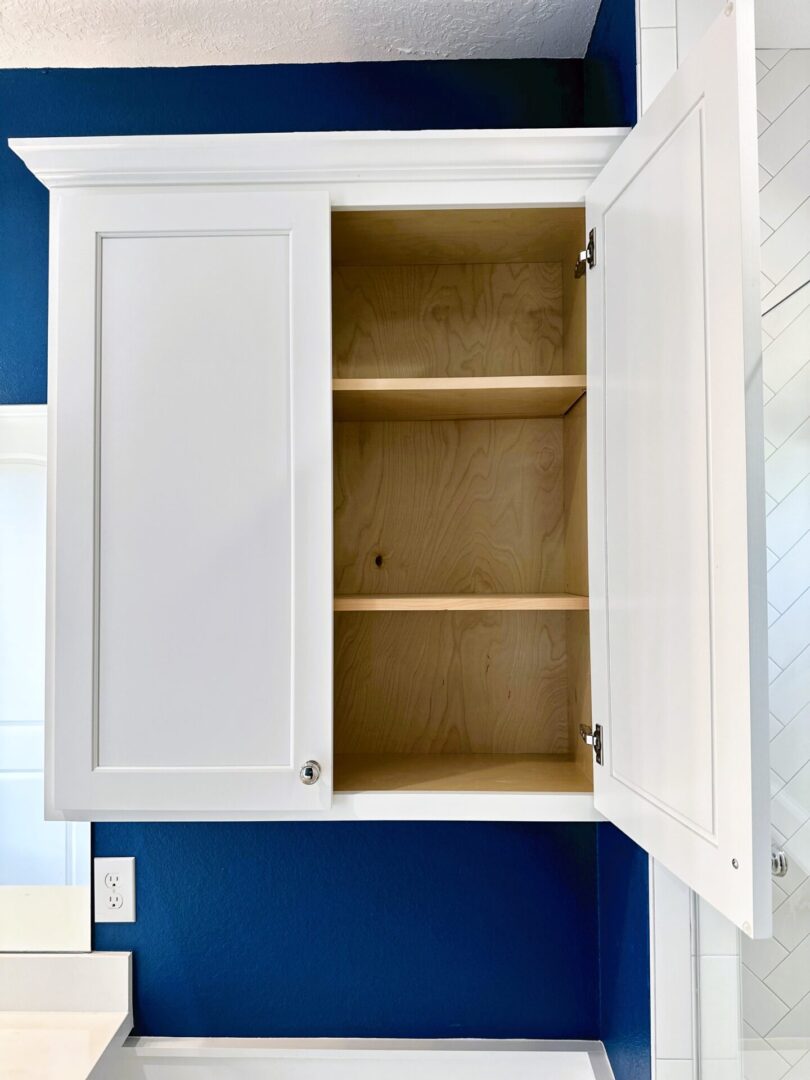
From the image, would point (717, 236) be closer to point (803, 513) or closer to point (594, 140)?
point (803, 513)

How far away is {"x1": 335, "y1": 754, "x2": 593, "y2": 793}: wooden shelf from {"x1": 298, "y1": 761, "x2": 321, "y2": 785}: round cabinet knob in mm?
79

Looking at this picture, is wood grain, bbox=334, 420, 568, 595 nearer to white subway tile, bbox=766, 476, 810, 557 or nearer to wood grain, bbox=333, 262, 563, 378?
wood grain, bbox=333, 262, 563, 378

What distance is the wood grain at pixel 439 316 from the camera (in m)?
1.61

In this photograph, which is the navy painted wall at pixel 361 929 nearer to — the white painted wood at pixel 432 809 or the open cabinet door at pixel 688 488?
the white painted wood at pixel 432 809

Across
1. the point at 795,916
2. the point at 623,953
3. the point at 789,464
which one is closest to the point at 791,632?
the point at 789,464

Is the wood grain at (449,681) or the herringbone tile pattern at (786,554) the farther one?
the wood grain at (449,681)

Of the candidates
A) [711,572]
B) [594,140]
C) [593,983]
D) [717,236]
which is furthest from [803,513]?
[593,983]

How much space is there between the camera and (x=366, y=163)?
127cm

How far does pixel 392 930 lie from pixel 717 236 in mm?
1282

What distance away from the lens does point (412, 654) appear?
160 cm

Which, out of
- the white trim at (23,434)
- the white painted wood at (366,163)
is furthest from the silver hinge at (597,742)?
the white trim at (23,434)

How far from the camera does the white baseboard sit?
1.54 meters

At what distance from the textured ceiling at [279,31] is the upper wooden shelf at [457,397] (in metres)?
0.63

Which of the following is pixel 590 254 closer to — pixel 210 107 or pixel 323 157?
pixel 323 157
